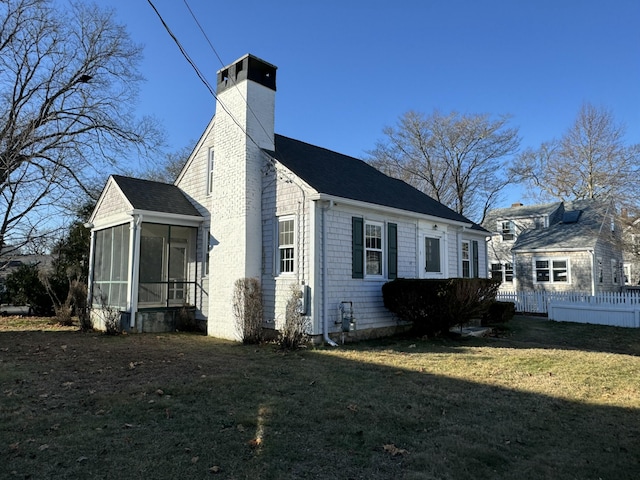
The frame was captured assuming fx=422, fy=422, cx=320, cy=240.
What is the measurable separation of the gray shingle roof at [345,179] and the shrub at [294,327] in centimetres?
263

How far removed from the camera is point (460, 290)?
10.2 metres

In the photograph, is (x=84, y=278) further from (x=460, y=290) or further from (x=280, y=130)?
(x=460, y=290)

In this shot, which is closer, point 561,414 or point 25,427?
point 25,427

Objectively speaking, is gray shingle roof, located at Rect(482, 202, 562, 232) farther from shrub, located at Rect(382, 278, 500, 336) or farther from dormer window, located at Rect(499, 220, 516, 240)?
shrub, located at Rect(382, 278, 500, 336)

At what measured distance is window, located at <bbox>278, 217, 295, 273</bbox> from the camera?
1045cm

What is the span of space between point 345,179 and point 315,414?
8591mm

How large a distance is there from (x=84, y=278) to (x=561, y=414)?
16.6m

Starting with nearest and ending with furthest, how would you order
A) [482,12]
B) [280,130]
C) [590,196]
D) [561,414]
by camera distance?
1. [561,414]
2. [482,12]
3. [280,130]
4. [590,196]

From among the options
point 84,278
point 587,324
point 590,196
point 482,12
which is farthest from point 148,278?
point 590,196

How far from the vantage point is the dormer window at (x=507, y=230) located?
89.9ft

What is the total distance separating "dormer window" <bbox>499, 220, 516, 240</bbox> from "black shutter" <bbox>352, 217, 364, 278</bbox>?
19790 millimetres

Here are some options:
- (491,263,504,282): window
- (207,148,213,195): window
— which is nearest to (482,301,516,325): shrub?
(207,148,213,195): window

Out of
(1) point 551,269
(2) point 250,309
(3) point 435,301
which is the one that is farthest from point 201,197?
(1) point 551,269

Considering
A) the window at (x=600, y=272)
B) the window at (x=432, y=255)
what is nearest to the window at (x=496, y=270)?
the window at (x=600, y=272)
